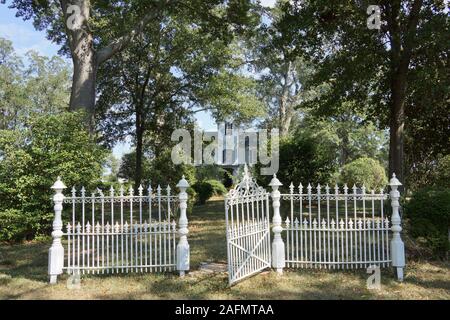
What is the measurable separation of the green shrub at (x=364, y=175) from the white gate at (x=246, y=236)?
2034cm

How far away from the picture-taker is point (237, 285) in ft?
22.9

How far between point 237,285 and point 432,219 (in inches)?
175

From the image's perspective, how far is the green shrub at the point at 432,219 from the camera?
832 centimetres

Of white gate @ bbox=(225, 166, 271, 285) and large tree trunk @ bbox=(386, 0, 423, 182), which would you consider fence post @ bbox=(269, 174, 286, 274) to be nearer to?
white gate @ bbox=(225, 166, 271, 285)

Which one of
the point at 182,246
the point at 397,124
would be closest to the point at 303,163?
the point at 397,124

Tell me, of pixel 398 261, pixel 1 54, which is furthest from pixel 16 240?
pixel 1 54

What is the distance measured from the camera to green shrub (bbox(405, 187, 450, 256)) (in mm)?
8320

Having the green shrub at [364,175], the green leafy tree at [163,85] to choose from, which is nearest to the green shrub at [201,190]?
the green leafy tree at [163,85]

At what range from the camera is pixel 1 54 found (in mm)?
44781

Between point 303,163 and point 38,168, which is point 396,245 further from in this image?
A: point 303,163

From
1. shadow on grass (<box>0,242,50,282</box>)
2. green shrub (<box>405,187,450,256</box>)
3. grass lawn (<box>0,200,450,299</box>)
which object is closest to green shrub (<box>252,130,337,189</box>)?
green shrub (<box>405,187,450,256</box>)

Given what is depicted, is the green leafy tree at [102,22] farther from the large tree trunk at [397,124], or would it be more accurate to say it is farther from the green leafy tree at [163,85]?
the large tree trunk at [397,124]

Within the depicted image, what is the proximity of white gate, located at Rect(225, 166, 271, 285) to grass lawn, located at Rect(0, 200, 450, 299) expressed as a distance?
22cm
